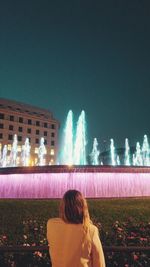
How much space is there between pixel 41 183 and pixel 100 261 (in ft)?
55.2

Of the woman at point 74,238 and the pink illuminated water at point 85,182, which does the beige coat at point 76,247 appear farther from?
the pink illuminated water at point 85,182

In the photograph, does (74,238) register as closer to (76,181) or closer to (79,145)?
(76,181)

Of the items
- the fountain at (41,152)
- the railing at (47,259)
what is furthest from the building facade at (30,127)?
the railing at (47,259)

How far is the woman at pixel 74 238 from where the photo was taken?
9.14 ft

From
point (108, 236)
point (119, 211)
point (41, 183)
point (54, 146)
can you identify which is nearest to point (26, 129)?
point (54, 146)

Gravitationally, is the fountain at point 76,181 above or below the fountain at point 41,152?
below

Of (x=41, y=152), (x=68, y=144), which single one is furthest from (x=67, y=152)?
(x=41, y=152)

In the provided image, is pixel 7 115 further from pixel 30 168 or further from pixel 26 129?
pixel 30 168

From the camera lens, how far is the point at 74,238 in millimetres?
2826

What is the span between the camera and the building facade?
228 feet

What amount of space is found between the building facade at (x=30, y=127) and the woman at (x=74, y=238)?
216ft

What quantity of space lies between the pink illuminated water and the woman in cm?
1574

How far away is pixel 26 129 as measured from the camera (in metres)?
73.0

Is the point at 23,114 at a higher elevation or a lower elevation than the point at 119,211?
higher
